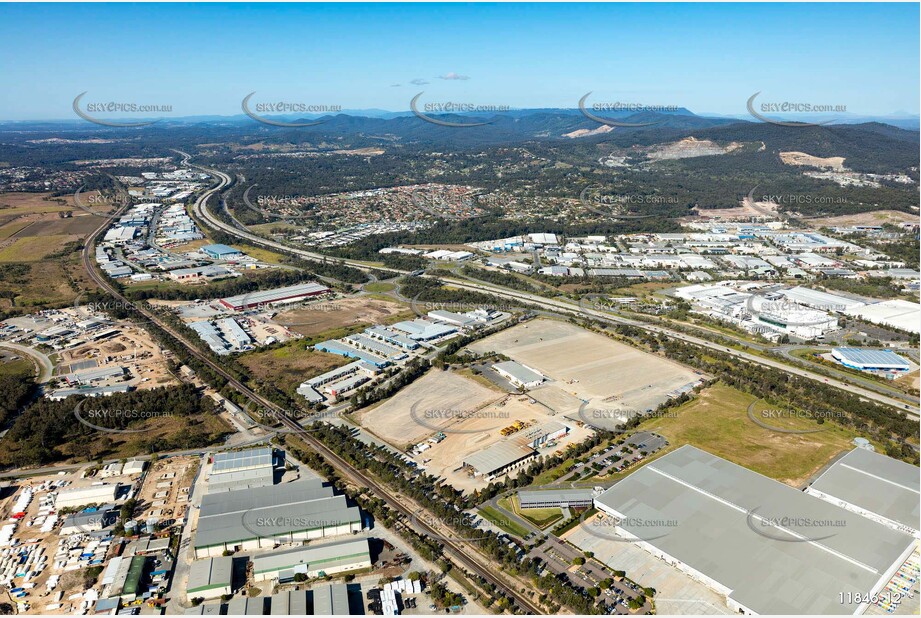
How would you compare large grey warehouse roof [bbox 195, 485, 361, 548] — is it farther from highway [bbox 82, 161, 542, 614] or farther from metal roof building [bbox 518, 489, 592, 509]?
metal roof building [bbox 518, 489, 592, 509]

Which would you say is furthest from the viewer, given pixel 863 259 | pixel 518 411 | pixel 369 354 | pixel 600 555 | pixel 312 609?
pixel 863 259

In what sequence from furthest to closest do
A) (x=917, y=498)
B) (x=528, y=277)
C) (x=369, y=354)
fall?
(x=528, y=277) < (x=369, y=354) < (x=917, y=498)

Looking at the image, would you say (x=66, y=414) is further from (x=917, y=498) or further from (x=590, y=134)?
(x=590, y=134)

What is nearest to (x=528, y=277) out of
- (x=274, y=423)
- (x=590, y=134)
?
(x=274, y=423)

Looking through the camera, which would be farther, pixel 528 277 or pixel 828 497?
pixel 528 277

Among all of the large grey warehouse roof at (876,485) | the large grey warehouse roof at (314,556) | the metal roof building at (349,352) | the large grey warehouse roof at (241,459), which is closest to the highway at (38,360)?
the metal roof building at (349,352)
